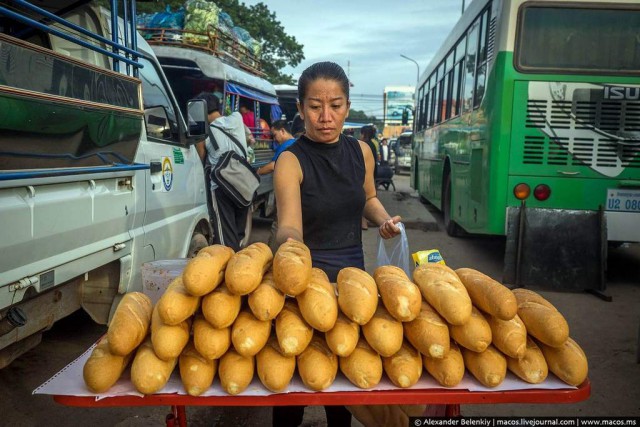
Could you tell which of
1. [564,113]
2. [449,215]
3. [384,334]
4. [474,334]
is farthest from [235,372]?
[449,215]

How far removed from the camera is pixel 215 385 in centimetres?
142

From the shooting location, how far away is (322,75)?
2.10m

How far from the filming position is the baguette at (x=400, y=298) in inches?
54.7

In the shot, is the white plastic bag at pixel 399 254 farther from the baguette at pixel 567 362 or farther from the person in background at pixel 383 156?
the person in background at pixel 383 156

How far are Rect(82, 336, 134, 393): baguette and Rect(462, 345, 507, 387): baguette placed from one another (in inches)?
39.6

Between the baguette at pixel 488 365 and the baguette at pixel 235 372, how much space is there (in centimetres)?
64

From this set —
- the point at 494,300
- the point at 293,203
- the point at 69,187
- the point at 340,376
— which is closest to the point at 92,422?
the point at 69,187

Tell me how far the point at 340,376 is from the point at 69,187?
72.2 inches

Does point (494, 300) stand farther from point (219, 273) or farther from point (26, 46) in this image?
point (26, 46)

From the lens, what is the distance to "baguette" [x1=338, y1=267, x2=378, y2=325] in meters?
1.39

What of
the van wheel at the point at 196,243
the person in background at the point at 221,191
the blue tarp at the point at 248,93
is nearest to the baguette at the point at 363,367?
the van wheel at the point at 196,243

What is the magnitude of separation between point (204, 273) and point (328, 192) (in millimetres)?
932

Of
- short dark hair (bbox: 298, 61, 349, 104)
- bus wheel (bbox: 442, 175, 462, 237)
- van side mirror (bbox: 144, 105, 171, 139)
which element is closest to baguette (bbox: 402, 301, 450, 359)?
short dark hair (bbox: 298, 61, 349, 104)

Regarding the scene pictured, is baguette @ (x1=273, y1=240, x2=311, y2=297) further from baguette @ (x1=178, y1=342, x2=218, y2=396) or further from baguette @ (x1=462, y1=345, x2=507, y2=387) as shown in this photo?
baguette @ (x1=462, y1=345, x2=507, y2=387)
